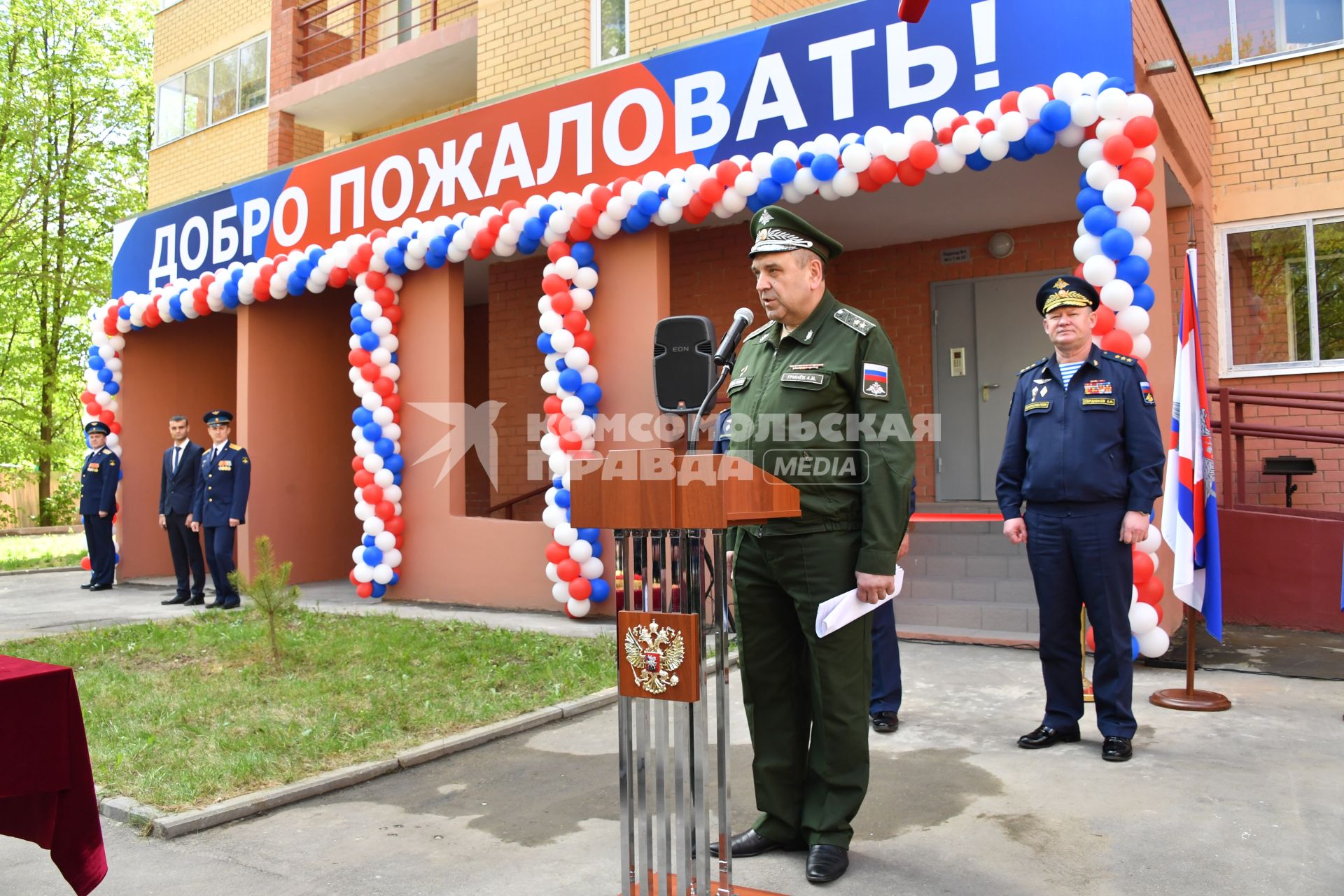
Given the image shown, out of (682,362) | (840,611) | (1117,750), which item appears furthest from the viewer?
(682,362)

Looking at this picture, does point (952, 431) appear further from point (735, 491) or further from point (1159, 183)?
point (735, 491)

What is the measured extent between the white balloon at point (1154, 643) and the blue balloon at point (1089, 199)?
262cm

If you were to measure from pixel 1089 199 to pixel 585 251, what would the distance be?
13.1ft

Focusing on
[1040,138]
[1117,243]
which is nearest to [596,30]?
[1040,138]

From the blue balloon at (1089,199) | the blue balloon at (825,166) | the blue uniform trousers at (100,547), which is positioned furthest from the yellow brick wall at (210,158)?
the blue balloon at (1089,199)

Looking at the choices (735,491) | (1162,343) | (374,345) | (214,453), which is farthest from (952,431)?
(735,491)

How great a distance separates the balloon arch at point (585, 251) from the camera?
598 centimetres

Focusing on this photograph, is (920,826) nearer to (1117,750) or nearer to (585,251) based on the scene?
(1117,750)

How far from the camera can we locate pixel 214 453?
9.68m

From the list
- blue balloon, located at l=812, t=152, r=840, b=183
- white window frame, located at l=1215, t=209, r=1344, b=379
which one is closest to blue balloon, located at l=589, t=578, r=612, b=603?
blue balloon, located at l=812, t=152, r=840, b=183

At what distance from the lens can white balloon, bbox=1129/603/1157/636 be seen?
5.66 metres

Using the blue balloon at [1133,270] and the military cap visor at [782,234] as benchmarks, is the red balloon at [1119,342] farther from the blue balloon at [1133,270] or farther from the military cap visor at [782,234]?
the military cap visor at [782,234]

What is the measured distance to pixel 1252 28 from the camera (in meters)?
9.62

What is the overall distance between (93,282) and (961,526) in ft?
79.4
